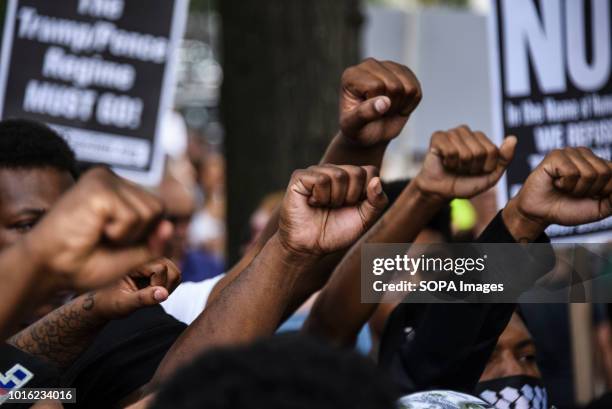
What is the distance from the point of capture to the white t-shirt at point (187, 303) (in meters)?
3.11

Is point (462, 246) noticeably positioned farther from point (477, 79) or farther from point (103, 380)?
point (477, 79)

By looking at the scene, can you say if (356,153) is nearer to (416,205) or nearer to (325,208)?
(416,205)

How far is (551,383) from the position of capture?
4172 millimetres

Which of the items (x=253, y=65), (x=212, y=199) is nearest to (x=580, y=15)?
(x=253, y=65)

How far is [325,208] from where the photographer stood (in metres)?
2.15

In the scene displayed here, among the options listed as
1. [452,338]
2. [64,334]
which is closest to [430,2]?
[452,338]

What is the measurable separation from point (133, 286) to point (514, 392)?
104 centimetres

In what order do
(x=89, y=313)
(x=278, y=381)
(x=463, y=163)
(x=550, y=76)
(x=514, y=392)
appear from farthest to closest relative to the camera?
1. (x=550, y=76)
2. (x=514, y=392)
3. (x=463, y=163)
4. (x=89, y=313)
5. (x=278, y=381)

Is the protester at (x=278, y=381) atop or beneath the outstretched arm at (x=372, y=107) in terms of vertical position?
beneath

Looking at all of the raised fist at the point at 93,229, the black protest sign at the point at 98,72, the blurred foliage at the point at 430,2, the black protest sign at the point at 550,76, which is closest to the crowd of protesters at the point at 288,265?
the raised fist at the point at 93,229

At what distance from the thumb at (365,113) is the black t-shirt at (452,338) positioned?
39 cm

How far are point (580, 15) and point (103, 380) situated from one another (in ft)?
7.25

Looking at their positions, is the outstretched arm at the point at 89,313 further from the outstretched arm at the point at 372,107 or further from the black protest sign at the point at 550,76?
the black protest sign at the point at 550,76

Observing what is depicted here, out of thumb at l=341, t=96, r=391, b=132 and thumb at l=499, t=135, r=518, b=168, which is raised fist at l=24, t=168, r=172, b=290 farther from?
thumb at l=499, t=135, r=518, b=168
